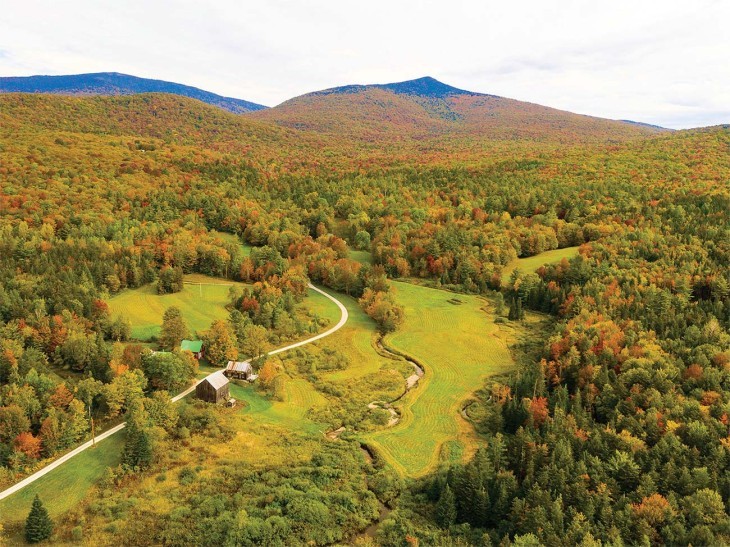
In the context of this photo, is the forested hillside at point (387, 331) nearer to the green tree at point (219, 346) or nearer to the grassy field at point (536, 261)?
the green tree at point (219, 346)

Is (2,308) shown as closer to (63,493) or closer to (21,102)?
(63,493)

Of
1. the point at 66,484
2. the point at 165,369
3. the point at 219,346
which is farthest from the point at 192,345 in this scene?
the point at 66,484

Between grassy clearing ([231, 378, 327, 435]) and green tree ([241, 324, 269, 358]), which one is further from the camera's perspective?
green tree ([241, 324, 269, 358])

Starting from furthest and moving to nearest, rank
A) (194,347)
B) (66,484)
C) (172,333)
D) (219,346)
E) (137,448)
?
(172,333)
(194,347)
(219,346)
(137,448)
(66,484)

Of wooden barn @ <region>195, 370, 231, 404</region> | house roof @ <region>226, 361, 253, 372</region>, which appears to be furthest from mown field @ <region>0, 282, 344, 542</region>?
wooden barn @ <region>195, 370, 231, 404</region>

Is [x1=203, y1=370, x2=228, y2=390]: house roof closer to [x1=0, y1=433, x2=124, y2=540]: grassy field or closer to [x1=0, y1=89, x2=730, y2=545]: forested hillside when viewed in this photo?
[x1=0, y1=89, x2=730, y2=545]: forested hillside

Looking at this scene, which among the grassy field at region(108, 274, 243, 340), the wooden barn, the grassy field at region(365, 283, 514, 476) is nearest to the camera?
the grassy field at region(365, 283, 514, 476)

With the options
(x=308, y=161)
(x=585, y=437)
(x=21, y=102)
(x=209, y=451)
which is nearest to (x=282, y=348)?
(x=209, y=451)

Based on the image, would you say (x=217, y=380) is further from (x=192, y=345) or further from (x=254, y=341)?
(x=254, y=341)
